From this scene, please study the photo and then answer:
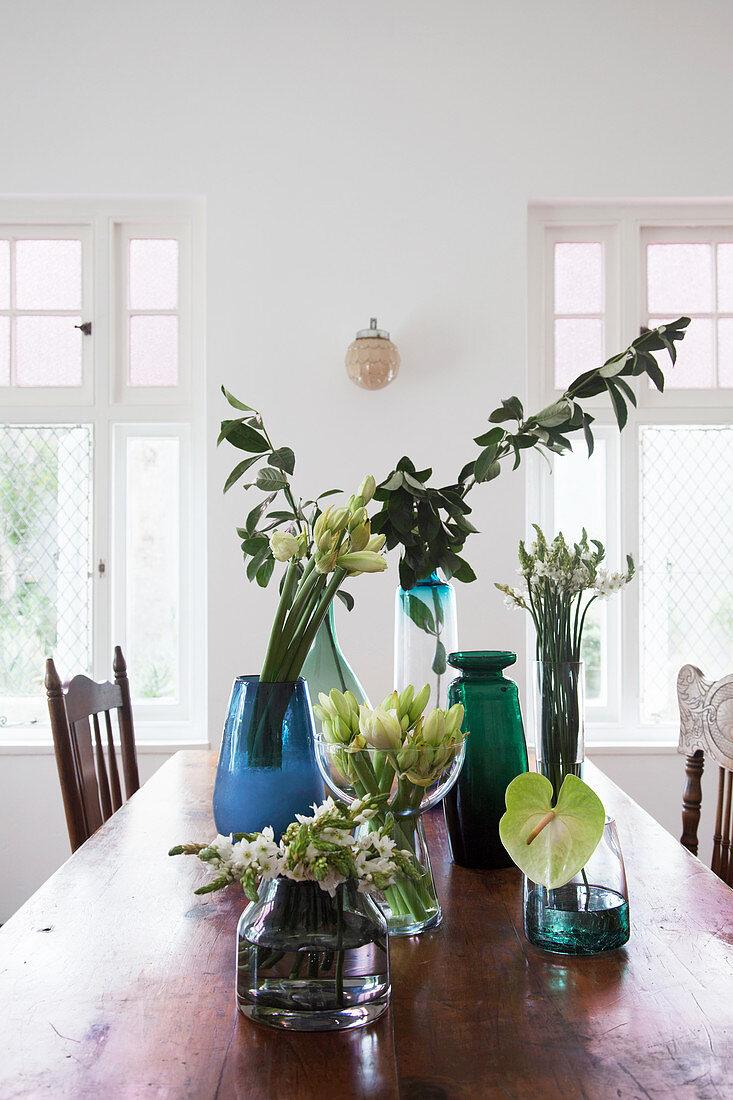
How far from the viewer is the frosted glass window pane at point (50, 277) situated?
3.34 metres

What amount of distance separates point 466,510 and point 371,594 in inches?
71.8

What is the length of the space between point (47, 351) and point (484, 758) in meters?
2.70

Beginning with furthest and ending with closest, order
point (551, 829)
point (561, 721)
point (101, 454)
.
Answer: point (101, 454)
point (561, 721)
point (551, 829)

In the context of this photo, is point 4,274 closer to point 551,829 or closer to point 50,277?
point 50,277

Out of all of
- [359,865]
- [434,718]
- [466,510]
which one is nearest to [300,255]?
[466,510]

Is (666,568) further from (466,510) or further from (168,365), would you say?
(466,510)

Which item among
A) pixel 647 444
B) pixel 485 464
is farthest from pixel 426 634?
pixel 647 444

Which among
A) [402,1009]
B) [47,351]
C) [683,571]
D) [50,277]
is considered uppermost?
[50,277]

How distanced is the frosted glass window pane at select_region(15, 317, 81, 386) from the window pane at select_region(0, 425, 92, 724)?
185 mm

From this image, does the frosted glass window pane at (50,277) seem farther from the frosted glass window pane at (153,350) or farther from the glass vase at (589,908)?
the glass vase at (589,908)

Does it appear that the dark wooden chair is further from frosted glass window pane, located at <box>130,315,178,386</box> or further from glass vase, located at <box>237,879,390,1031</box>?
frosted glass window pane, located at <box>130,315,178,386</box>

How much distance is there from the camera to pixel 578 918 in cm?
94

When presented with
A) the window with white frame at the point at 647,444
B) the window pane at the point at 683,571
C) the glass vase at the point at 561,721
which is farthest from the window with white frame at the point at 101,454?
the glass vase at the point at 561,721

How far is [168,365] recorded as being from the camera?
3.33 meters
